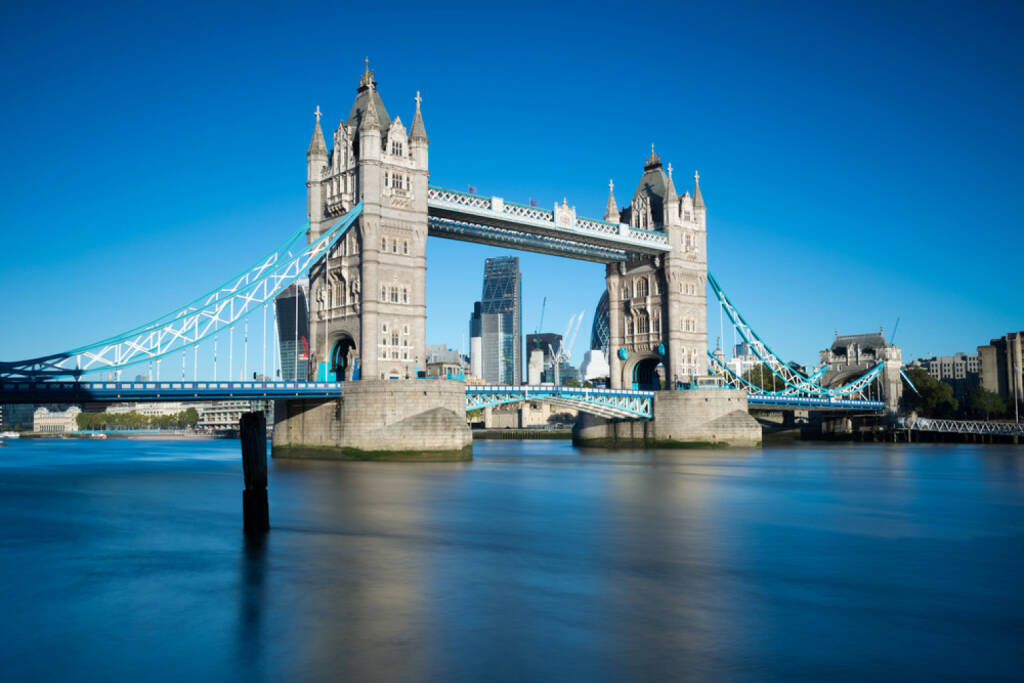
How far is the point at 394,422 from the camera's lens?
47031 mm

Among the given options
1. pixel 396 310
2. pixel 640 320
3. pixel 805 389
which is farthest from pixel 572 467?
pixel 805 389

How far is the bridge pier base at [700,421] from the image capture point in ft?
213

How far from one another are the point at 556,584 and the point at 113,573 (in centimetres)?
886

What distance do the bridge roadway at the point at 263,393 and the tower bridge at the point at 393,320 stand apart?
86 mm

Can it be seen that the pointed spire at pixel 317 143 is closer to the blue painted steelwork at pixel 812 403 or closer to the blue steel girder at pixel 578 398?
the blue steel girder at pixel 578 398

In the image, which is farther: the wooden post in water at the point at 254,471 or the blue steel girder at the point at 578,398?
the blue steel girder at the point at 578,398

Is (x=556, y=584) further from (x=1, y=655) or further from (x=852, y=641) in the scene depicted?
(x=1, y=655)

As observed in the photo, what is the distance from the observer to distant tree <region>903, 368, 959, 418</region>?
9600 cm

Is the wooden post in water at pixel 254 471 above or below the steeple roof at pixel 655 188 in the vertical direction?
below

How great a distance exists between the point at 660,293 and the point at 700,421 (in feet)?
36.8

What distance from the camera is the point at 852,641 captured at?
11.8 m

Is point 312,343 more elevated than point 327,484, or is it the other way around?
point 312,343

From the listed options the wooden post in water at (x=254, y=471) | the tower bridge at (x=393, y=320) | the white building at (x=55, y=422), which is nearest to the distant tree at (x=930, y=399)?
the tower bridge at (x=393, y=320)

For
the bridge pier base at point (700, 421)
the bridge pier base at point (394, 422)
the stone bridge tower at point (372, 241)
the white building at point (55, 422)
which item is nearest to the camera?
the bridge pier base at point (394, 422)
